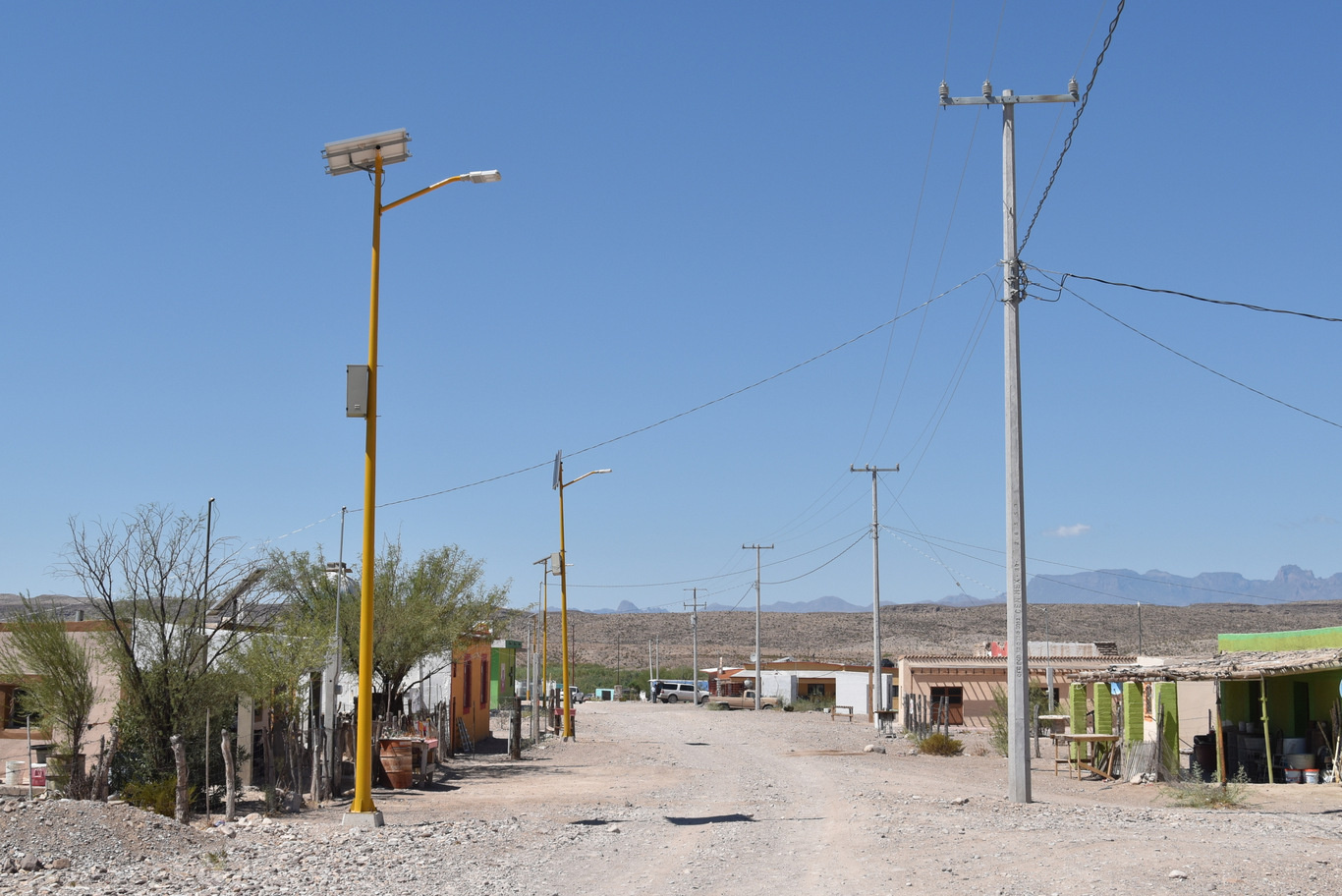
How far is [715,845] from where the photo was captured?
45.0 ft

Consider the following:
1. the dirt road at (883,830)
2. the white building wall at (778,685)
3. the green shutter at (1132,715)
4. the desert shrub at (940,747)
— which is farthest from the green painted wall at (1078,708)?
the white building wall at (778,685)

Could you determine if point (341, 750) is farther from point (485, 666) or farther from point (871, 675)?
point (871, 675)

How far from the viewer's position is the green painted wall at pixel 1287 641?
27281mm

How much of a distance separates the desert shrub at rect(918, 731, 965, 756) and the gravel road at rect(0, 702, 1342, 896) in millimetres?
10031

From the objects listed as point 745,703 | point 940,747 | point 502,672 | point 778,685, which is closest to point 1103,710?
point 940,747

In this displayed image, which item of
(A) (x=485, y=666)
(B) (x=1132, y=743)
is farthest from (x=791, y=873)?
(A) (x=485, y=666)

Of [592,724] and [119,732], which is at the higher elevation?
[119,732]

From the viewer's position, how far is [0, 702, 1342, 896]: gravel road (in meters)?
11.4

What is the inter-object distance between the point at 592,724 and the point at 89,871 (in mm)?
37495

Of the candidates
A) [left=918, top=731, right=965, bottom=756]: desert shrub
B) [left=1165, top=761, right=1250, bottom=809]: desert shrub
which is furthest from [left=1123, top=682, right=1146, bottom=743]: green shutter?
[left=918, top=731, right=965, bottom=756]: desert shrub

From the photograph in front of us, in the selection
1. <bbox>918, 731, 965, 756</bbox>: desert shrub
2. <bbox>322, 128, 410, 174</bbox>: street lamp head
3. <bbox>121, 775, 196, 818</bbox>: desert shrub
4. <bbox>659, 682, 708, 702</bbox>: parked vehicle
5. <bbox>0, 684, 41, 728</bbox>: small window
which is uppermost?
<bbox>322, 128, 410, 174</bbox>: street lamp head

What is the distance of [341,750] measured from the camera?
863 inches

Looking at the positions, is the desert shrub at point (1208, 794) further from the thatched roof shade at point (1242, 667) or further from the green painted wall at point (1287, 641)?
the green painted wall at point (1287, 641)

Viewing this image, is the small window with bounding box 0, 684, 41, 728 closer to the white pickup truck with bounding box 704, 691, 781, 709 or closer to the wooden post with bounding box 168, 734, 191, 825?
the wooden post with bounding box 168, 734, 191, 825
